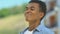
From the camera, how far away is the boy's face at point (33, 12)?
915 mm

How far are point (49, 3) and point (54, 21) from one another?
0.15 m

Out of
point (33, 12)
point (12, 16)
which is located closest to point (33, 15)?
point (33, 12)

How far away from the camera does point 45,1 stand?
3.28 ft

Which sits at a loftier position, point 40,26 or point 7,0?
point 7,0

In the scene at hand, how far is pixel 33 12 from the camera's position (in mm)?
923

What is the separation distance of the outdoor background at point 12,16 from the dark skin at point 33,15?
0.07 meters

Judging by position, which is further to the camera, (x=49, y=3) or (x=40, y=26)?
(x=49, y=3)

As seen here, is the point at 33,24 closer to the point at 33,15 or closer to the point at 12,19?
the point at 33,15

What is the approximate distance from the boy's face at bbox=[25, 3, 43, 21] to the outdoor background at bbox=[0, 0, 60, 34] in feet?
0.26

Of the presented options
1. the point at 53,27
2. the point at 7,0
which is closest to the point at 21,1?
the point at 7,0

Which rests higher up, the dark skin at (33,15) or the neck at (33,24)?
the dark skin at (33,15)

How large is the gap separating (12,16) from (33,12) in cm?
17

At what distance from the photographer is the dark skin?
3.01 ft

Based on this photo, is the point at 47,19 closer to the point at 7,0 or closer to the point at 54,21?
the point at 54,21
